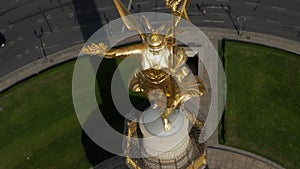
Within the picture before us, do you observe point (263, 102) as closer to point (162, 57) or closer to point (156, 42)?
point (162, 57)

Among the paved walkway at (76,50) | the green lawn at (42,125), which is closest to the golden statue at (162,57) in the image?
the green lawn at (42,125)

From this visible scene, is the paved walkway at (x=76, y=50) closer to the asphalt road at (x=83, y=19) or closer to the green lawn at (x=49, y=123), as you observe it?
the asphalt road at (x=83, y=19)

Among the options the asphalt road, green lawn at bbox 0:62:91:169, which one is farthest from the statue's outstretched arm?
the asphalt road

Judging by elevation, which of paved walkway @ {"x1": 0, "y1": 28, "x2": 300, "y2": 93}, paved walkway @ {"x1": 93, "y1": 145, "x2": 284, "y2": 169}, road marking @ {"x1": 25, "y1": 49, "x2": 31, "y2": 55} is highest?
road marking @ {"x1": 25, "y1": 49, "x2": 31, "y2": 55}

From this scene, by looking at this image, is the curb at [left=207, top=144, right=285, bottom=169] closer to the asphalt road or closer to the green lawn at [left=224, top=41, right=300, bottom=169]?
the green lawn at [left=224, top=41, right=300, bottom=169]

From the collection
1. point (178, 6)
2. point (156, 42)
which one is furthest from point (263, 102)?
point (156, 42)

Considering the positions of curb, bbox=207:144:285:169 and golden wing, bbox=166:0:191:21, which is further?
curb, bbox=207:144:285:169
